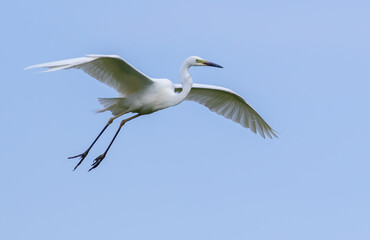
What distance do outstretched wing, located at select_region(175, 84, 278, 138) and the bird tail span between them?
2.06 m

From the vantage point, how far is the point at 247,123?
1708 cm

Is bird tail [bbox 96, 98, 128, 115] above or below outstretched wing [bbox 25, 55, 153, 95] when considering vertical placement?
below

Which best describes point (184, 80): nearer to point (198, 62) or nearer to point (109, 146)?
point (198, 62)

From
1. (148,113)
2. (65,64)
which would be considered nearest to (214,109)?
(148,113)

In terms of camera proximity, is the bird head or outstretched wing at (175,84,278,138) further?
outstretched wing at (175,84,278,138)

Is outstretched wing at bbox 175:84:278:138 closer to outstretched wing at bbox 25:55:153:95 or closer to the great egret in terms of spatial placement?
the great egret

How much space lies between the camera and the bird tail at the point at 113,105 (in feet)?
48.9

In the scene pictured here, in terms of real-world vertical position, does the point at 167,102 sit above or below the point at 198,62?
below

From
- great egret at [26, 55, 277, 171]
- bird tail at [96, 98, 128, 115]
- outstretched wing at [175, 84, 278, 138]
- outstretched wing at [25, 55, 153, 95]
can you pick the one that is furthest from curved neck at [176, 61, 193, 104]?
outstretched wing at [175, 84, 278, 138]

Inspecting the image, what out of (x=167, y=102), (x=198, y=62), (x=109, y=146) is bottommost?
(x=109, y=146)

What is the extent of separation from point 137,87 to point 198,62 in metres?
1.30

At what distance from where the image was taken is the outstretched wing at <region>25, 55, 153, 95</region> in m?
13.6

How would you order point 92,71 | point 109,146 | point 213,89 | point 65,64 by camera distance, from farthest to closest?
point 213,89, point 109,146, point 92,71, point 65,64

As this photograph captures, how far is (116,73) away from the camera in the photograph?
14.3m
